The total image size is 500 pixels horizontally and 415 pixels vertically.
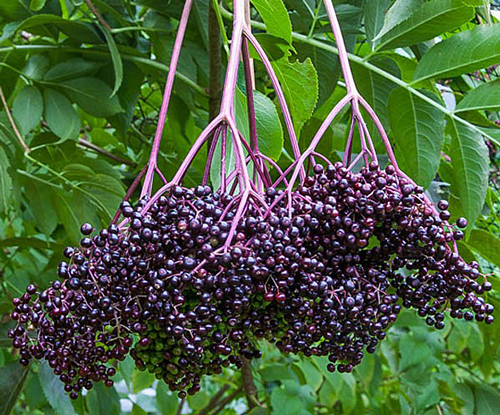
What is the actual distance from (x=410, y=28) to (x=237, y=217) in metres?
0.54

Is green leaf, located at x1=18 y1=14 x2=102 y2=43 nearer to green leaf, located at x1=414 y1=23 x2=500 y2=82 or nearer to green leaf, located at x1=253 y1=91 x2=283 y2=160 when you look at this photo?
green leaf, located at x1=253 y1=91 x2=283 y2=160

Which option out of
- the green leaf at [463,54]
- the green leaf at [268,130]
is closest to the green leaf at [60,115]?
the green leaf at [268,130]

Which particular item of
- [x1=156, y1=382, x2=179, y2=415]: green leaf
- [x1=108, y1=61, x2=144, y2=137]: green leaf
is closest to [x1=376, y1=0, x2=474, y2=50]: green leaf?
[x1=108, y1=61, x2=144, y2=137]: green leaf

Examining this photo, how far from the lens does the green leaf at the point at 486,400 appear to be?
1.88 metres

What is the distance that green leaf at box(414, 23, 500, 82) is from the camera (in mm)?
1011

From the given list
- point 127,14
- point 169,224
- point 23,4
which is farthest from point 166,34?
point 169,224

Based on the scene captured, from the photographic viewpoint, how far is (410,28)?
1015 mm

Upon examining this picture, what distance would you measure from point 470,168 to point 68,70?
79cm

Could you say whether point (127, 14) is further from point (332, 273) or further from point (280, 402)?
point (280, 402)

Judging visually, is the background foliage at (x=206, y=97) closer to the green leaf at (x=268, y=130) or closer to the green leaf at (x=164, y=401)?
the green leaf at (x=268, y=130)

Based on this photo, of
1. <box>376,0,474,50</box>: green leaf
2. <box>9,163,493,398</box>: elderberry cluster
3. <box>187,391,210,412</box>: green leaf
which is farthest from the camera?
<box>187,391,210,412</box>: green leaf

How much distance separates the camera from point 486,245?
1.17 m

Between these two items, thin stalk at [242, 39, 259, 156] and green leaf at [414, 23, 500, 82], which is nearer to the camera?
thin stalk at [242, 39, 259, 156]

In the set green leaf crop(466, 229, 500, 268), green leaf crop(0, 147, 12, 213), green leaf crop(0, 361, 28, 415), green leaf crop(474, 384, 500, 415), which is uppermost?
green leaf crop(0, 147, 12, 213)
